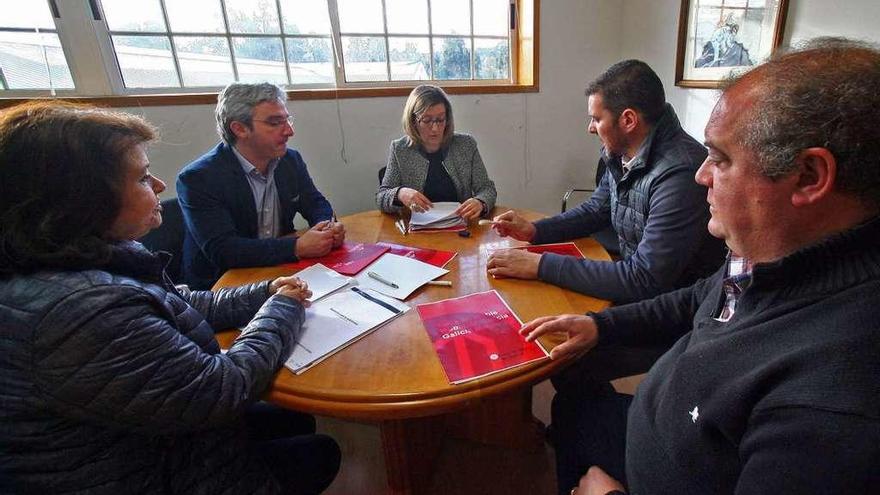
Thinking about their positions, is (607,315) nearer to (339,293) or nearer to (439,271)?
(439,271)

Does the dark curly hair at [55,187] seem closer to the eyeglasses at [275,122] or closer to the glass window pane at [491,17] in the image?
the eyeglasses at [275,122]

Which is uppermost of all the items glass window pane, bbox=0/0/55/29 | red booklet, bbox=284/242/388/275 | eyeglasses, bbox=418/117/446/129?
glass window pane, bbox=0/0/55/29

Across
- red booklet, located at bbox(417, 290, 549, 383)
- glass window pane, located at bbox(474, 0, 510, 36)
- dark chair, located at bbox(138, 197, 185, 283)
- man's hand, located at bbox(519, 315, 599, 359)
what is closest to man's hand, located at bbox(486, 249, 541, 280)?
red booklet, located at bbox(417, 290, 549, 383)

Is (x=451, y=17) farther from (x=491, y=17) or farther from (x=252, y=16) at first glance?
(x=252, y=16)

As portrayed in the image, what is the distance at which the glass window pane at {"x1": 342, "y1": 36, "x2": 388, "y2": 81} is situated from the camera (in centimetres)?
241

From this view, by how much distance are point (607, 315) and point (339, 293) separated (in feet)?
2.18

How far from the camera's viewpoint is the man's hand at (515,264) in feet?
3.79

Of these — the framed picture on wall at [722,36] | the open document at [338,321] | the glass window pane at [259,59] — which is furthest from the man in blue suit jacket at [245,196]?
the framed picture on wall at [722,36]

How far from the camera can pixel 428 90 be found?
1998 millimetres

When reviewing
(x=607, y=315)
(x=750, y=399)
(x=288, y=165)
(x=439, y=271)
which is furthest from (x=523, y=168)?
(x=750, y=399)

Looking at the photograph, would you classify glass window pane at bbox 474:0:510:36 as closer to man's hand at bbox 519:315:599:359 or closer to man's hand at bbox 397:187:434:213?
man's hand at bbox 397:187:434:213

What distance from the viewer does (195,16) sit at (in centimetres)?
213

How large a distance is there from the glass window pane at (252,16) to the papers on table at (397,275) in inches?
66.9

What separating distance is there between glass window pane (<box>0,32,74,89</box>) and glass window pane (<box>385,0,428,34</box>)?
1612mm
